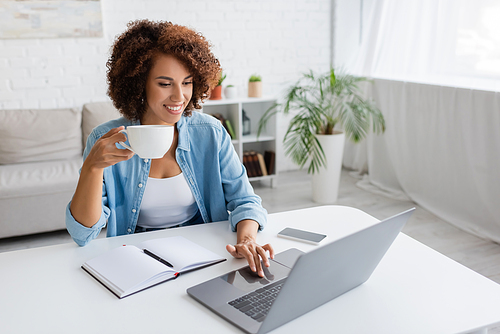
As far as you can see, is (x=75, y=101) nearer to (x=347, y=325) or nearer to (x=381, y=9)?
(x=381, y=9)

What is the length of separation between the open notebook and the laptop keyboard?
0.18m

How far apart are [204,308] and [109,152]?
428 mm

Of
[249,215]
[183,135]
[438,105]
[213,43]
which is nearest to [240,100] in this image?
[213,43]

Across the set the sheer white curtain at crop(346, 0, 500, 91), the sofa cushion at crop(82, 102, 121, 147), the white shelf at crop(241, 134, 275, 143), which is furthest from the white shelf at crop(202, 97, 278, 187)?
the sheer white curtain at crop(346, 0, 500, 91)

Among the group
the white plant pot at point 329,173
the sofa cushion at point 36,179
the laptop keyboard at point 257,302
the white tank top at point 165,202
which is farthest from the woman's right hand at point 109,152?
the white plant pot at point 329,173

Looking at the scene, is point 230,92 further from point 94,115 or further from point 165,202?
point 165,202

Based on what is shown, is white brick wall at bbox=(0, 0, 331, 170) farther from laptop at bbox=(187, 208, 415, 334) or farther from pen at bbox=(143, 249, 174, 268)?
laptop at bbox=(187, 208, 415, 334)

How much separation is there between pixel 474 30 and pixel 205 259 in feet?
8.74

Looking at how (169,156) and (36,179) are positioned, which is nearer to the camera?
(169,156)

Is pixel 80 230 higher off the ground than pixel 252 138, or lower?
higher

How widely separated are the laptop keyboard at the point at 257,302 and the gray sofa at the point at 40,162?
218 centimetres

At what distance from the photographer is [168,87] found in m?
1.31

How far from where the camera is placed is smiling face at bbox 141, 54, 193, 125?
1294 mm

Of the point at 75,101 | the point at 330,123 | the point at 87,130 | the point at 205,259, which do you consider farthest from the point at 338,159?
the point at 205,259
